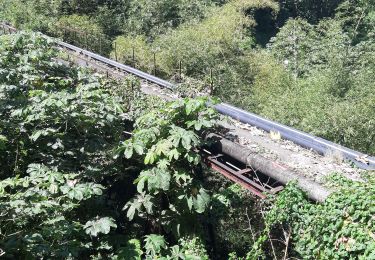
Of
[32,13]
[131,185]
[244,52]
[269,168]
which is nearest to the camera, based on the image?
[269,168]

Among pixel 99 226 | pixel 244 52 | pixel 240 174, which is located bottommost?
pixel 244 52

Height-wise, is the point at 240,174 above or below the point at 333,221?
below

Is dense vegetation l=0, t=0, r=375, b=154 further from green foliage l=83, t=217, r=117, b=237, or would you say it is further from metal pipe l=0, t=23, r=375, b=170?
green foliage l=83, t=217, r=117, b=237

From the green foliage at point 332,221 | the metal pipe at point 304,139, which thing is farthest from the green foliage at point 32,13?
the green foliage at point 332,221

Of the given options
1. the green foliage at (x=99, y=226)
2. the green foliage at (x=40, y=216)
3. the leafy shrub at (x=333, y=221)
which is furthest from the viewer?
the green foliage at (x=99, y=226)

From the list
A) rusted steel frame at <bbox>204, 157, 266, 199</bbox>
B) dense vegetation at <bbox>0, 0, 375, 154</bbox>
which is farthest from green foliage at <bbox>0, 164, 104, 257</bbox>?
dense vegetation at <bbox>0, 0, 375, 154</bbox>

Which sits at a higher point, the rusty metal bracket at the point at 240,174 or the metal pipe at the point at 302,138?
the metal pipe at the point at 302,138

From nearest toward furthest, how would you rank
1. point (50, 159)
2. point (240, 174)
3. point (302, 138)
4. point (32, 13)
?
1. point (50, 159)
2. point (240, 174)
3. point (302, 138)
4. point (32, 13)

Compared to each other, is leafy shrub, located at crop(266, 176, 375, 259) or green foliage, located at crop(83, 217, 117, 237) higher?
leafy shrub, located at crop(266, 176, 375, 259)

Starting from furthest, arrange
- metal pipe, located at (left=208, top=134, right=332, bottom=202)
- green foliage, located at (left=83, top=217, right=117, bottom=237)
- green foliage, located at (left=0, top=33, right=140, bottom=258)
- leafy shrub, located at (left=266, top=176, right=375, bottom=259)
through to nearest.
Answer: metal pipe, located at (left=208, top=134, right=332, bottom=202), green foliage, located at (left=83, top=217, right=117, bottom=237), leafy shrub, located at (left=266, top=176, right=375, bottom=259), green foliage, located at (left=0, top=33, right=140, bottom=258)

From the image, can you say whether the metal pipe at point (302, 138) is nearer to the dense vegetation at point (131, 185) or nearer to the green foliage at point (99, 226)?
the dense vegetation at point (131, 185)

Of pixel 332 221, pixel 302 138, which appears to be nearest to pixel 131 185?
pixel 302 138

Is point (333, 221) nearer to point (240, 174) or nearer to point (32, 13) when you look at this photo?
point (240, 174)

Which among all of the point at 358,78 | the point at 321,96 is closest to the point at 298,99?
the point at 321,96
